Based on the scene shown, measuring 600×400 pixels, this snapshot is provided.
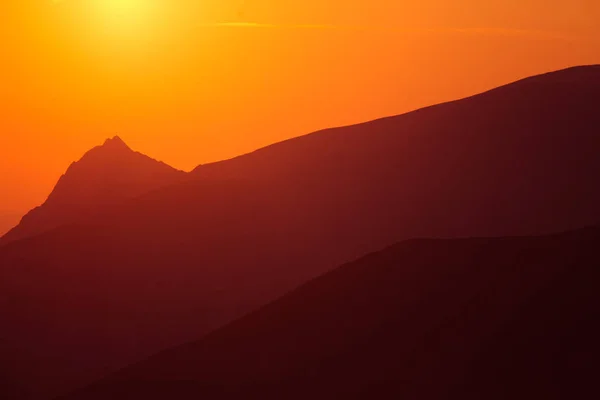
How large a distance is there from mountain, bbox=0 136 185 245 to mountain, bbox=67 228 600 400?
61227mm

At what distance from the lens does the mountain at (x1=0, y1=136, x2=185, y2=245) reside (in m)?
99.2

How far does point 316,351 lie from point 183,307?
34145 mm

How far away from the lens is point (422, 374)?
1167 inches

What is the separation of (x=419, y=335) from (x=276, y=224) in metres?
46.3

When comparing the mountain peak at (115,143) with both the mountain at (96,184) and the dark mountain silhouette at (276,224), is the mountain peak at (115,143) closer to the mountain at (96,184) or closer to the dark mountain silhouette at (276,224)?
the mountain at (96,184)

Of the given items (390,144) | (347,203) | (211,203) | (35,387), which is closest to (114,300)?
(35,387)

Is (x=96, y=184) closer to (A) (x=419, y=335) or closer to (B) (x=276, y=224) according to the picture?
(B) (x=276, y=224)

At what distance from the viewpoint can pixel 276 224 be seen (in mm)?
77625

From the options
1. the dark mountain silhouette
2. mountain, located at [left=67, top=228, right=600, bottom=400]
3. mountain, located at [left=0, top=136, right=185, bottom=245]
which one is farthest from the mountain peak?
mountain, located at [left=67, top=228, right=600, bottom=400]

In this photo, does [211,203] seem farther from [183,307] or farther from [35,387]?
[35,387]

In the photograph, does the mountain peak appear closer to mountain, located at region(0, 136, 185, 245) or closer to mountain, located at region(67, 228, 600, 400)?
mountain, located at region(0, 136, 185, 245)

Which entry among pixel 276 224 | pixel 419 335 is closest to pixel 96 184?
pixel 276 224

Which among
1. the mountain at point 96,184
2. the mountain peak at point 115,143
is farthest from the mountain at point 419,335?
the mountain peak at point 115,143

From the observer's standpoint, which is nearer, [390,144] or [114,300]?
[114,300]
